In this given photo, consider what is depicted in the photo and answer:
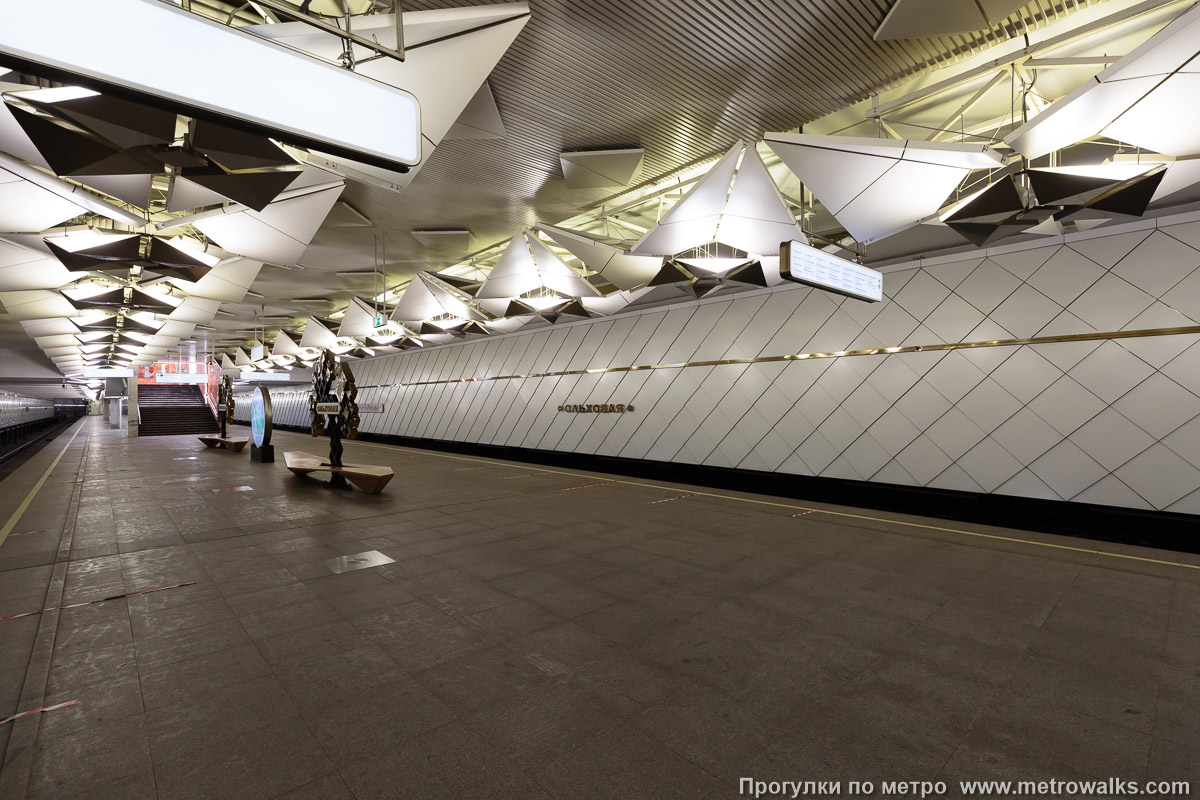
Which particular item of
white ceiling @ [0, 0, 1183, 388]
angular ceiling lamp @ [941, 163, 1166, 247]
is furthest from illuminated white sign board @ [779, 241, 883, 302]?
white ceiling @ [0, 0, 1183, 388]

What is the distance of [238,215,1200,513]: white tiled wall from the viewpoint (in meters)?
6.55

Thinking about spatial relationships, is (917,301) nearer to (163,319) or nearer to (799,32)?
(799,32)

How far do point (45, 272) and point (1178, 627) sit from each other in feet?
55.0

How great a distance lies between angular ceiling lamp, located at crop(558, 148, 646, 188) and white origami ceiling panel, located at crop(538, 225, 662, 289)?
1055 mm

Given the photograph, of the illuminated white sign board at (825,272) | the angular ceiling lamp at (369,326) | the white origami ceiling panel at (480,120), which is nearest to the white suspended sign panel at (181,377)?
the angular ceiling lamp at (369,326)

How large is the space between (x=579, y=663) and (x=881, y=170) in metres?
5.44

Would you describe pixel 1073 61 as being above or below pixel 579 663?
above

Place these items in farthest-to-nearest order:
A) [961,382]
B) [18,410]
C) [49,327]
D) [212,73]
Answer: [18,410] < [49,327] < [961,382] < [212,73]

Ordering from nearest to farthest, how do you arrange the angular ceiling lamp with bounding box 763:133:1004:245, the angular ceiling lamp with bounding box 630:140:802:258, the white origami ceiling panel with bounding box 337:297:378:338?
the angular ceiling lamp with bounding box 763:133:1004:245, the angular ceiling lamp with bounding box 630:140:802:258, the white origami ceiling panel with bounding box 337:297:378:338

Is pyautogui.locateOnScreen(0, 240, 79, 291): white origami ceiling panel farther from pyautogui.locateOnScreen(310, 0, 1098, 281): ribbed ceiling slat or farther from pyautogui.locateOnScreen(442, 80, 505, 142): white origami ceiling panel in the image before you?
pyautogui.locateOnScreen(442, 80, 505, 142): white origami ceiling panel

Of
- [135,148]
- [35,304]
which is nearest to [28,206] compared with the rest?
[135,148]

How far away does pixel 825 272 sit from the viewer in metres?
6.22

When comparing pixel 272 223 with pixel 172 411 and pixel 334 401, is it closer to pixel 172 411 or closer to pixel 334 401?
pixel 334 401

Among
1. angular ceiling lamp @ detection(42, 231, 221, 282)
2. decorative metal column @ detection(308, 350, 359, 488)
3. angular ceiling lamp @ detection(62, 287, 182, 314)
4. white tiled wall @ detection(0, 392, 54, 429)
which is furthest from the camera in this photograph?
white tiled wall @ detection(0, 392, 54, 429)
